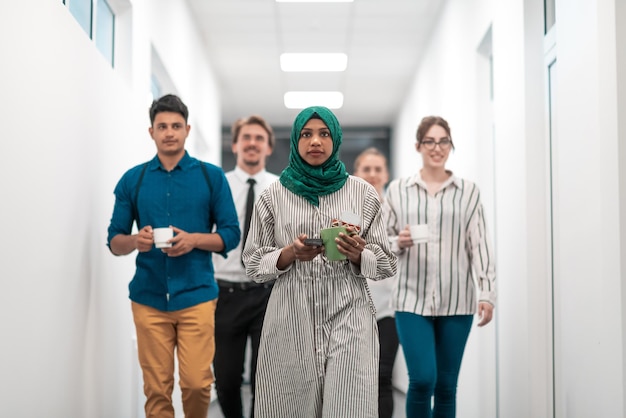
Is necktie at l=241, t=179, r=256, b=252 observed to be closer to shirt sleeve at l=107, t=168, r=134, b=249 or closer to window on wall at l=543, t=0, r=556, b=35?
shirt sleeve at l=107, t=168, r=134, b=249

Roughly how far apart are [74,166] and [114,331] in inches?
42.8

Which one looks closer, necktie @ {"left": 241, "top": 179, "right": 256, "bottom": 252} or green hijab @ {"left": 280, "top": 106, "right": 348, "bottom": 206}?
green hijab @ {"left": 280, "top": 106, "right": 348, "bottom": 206}

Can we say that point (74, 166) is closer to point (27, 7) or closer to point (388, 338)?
point (27, 7)

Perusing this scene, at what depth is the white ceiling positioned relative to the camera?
6961 millimetres

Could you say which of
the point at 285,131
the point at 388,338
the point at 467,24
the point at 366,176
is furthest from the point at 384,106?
the point at 388,338

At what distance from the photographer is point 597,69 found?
273cm

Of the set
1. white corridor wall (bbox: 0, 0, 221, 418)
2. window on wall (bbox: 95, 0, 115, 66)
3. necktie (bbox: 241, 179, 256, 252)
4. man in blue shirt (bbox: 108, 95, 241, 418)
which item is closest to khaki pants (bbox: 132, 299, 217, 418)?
man in blue shirt (bbox: 108, 95, 241, 418)

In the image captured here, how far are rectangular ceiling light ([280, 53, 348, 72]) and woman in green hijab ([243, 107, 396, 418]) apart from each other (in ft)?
19.6

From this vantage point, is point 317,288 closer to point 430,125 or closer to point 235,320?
point 430,125

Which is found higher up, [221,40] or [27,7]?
[221,40]

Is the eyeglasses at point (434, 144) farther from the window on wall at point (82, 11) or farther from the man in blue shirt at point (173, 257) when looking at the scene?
the window on wall at point (82, 11)

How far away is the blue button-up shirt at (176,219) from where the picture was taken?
126 inches

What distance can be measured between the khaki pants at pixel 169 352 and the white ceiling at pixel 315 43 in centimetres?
415

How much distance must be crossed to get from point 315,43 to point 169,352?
5.26m
